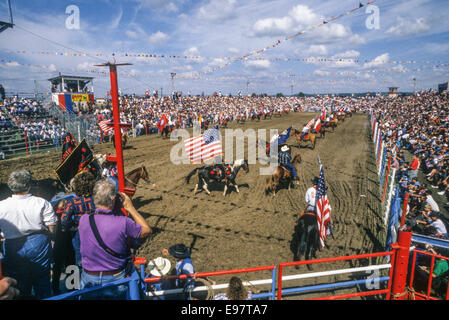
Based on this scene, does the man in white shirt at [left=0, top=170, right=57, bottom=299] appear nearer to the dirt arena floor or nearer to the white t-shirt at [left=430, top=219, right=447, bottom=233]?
the dirt arena floor

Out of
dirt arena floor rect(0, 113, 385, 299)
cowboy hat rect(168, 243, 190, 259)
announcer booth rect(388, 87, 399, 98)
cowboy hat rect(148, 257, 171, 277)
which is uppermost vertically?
announcer booth rect(388, 87, 399, 98)

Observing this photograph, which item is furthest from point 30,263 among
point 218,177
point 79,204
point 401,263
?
point 218,177

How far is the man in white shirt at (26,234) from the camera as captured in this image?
300cm

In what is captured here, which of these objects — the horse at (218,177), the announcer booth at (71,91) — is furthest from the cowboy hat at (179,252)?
the announcer booth at (71,91)

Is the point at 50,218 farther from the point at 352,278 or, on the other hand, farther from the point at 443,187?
the point at 443,187

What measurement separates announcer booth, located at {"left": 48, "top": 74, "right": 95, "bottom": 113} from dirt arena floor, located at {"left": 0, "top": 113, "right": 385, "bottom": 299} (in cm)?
1383

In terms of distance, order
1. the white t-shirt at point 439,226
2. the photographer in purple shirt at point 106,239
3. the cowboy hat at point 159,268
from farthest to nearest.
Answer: the white t-shirt at point 439,226, the cowboy hat at point 159,268, the photographer in purple shirt at point 106,239

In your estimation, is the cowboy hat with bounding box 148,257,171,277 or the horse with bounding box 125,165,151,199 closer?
the cowboy hat with bounding box 148,257,171,277

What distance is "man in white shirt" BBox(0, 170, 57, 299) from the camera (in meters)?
3.00

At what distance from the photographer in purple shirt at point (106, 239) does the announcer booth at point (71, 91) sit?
27.6 m

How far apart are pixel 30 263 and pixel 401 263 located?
514cm

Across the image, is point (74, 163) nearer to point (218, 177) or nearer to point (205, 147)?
point (205, 147)

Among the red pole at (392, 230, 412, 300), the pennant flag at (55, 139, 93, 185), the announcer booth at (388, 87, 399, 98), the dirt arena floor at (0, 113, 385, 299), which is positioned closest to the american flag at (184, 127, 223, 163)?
the dirt arena floor at (0, 113, 385, 299)

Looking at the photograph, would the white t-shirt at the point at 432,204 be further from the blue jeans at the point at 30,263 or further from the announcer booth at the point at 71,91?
the announcer booth at the point at 71,91
